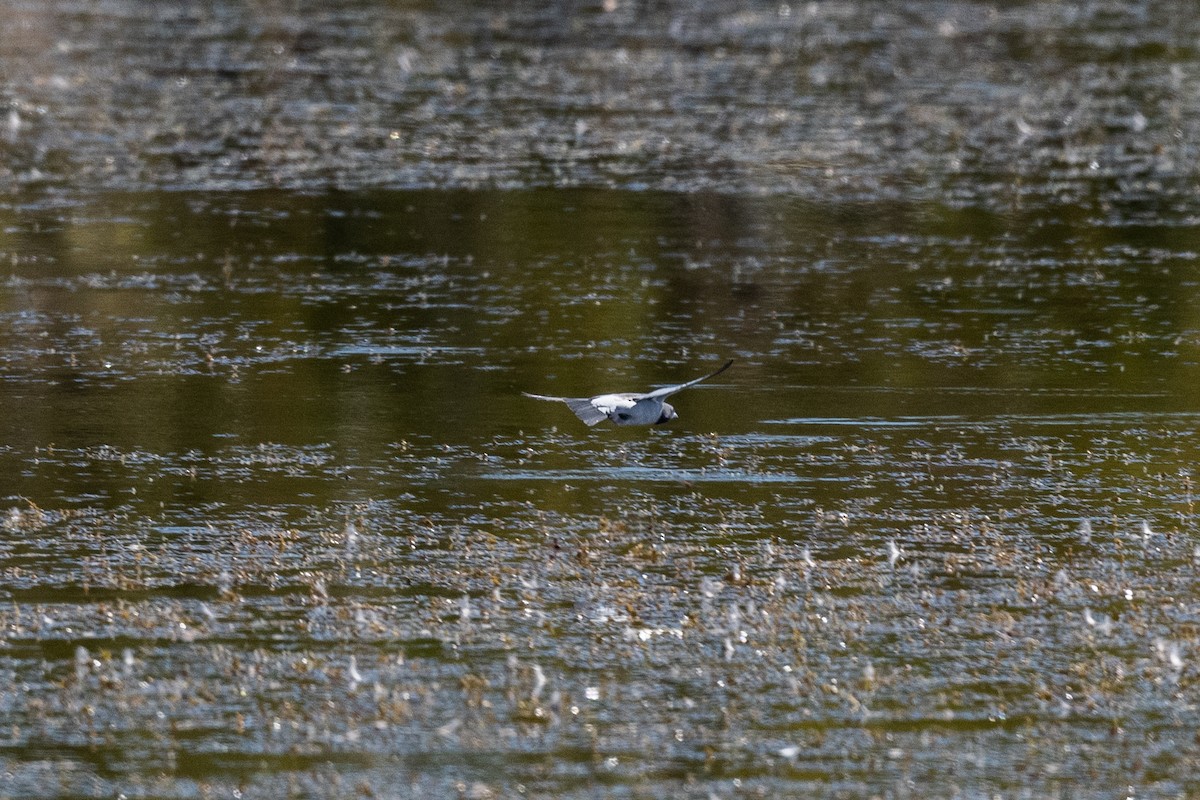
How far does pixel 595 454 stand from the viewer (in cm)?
1002

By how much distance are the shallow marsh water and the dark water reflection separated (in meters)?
0.03

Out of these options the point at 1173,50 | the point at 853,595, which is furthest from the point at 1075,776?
the point at 1173,50

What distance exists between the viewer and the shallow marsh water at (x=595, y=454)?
6.62 m

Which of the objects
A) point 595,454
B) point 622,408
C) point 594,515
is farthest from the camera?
point 595,454

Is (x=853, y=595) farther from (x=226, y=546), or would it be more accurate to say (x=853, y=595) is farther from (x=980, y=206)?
(x=980, y=206)

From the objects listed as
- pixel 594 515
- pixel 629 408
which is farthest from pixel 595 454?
pixel 594 515

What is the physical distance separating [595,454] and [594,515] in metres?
1.13

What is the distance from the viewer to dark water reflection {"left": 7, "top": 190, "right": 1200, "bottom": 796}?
6.56m

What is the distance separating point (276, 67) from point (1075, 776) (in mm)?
20441

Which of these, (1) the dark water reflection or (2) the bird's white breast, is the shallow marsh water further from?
(2) the bird's white breast

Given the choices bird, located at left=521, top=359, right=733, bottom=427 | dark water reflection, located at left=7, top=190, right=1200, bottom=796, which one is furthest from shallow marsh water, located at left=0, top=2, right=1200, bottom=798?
bird, located at left=521, top=359, right=733, bottom=427

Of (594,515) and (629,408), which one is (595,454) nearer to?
(629,408)

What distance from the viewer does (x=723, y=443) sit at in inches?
399

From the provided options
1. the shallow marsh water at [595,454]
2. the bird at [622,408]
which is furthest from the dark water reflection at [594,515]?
the bird at [622,408]
